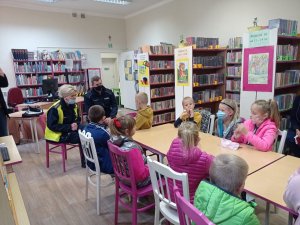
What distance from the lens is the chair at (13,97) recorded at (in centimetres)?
585

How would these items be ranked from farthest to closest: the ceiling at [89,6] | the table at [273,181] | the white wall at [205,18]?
the ceiling at [89,6] < the white wall at [205,18] < the table at [273,181]

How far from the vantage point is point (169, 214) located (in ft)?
5.16

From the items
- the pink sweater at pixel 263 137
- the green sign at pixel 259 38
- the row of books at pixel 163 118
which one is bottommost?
the row of books at pixel 163 118

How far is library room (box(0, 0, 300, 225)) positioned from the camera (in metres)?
1.50

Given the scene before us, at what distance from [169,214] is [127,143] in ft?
2.19

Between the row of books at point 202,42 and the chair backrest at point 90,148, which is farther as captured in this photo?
the row of books at point 202,42

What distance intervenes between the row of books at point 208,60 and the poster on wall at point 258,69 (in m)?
1.22

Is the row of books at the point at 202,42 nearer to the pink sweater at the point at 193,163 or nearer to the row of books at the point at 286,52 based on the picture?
the row of books at the point at 286,52

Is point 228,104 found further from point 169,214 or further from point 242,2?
point 242,2

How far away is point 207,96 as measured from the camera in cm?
525

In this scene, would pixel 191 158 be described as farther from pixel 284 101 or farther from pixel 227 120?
pixel 284 101

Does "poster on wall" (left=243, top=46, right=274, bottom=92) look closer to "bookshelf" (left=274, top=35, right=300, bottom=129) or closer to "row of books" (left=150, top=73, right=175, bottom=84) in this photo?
"bookshelf" (left=274, top=35, right=300, bottom=129)

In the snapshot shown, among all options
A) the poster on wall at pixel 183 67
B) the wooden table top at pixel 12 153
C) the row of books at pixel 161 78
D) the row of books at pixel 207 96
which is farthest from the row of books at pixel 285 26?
the wooden table top at pixel 12 153

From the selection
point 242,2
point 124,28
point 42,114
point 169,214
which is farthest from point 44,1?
point 169,214
